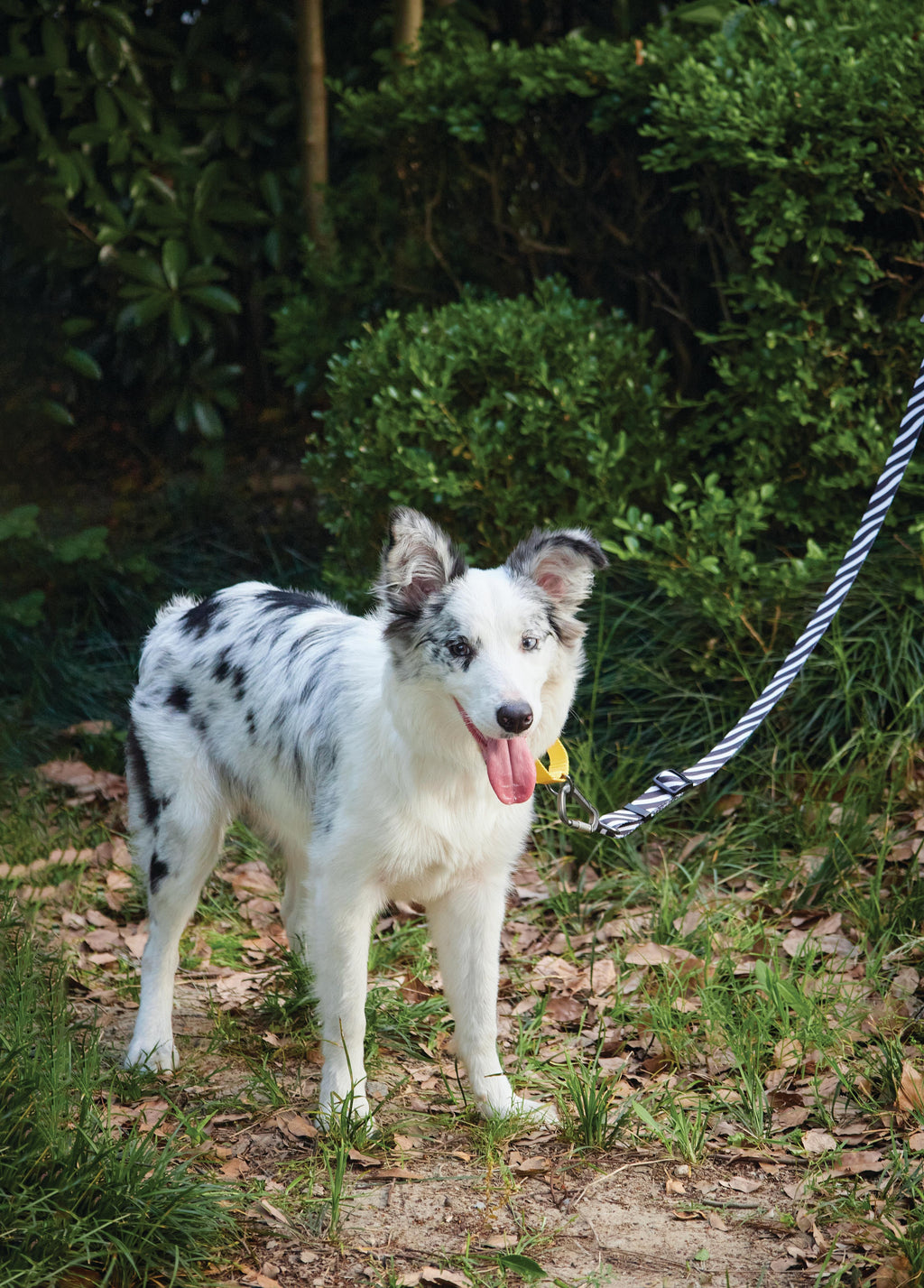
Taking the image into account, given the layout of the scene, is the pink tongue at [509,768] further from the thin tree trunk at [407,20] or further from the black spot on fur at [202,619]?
the thin tree trunk at [407,20]

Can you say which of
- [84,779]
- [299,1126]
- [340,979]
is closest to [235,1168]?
[299,1126]

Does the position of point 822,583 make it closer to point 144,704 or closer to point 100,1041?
point 144,704

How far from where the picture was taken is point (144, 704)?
12.9 ft

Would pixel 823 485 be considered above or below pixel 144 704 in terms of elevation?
above

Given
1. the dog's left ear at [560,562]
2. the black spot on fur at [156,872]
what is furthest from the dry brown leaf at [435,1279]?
the dog's left ear at [560,562]

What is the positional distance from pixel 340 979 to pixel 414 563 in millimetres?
1115

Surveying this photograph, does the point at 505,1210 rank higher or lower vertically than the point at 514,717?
lower

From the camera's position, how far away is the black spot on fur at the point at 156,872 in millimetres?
3754

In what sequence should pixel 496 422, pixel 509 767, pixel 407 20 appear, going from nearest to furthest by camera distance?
pixel 509 767 → pixel 496 422 → pixel 407 20

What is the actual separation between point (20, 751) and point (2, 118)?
3.78 meters

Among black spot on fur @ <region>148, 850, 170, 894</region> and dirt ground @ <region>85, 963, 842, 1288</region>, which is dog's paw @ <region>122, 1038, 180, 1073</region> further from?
black spot on fur @ <region>148, 850, 170, 894</region>

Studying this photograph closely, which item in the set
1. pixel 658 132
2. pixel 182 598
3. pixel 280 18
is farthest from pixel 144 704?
pixel 280 18

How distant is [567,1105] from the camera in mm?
3334

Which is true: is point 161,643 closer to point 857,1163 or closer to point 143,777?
point 143,777
